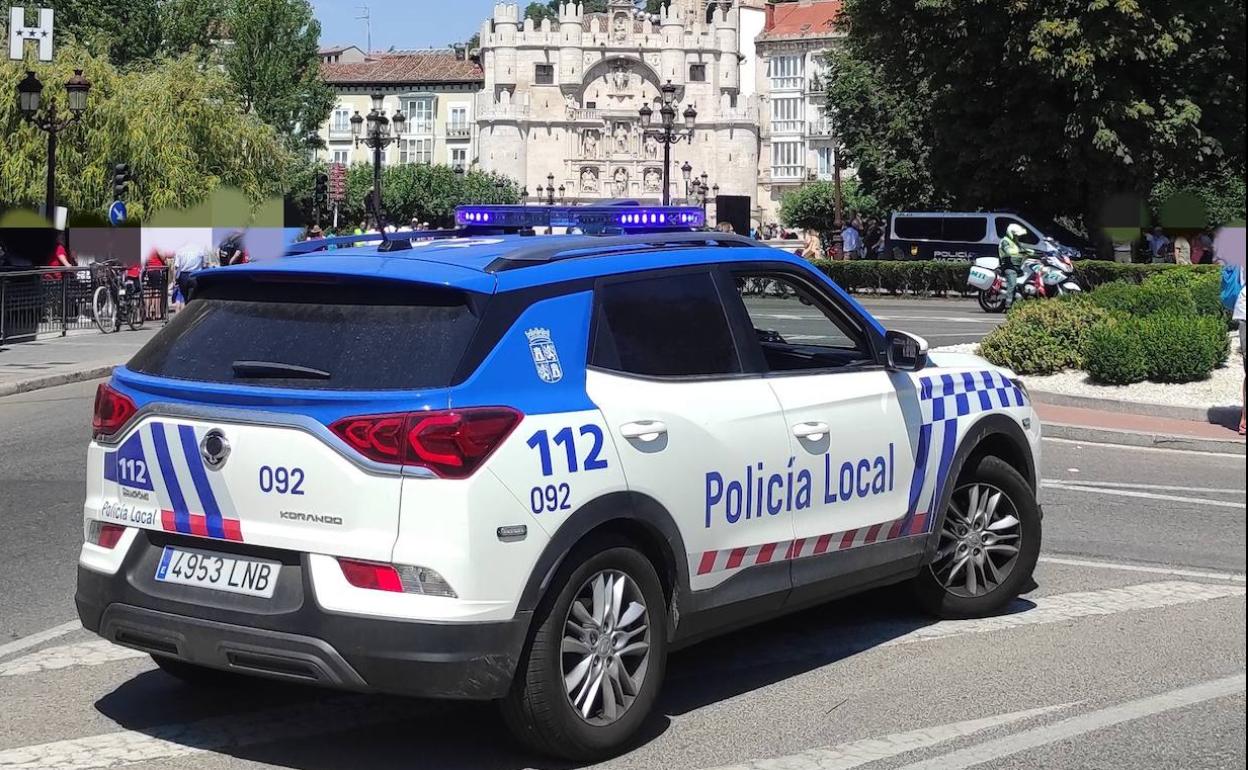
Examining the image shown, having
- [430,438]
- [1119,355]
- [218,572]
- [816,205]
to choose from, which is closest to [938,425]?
[430,438]

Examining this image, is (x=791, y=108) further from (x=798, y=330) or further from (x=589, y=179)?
(x=798, y=330)

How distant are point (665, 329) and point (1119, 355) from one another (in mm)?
11992

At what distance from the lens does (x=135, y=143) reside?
4528 cm

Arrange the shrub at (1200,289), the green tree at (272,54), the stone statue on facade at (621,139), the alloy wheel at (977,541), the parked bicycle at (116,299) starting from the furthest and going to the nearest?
1. the stone statue on facade at (621,139)
2. the green tree at (272,54)
3. the parked bicycle at (116,299)
4. the shrub at (1200,289)
5. the alloy wheel at (977,541)

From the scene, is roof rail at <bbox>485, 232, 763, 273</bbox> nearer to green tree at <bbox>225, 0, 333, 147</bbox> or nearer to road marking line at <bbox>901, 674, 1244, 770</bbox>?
road marking line at <bbox>901, 674, 1244, 770</bbox>

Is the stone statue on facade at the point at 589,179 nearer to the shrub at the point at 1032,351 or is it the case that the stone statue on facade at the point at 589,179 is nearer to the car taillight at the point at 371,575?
the shrub at the point at 1032,351

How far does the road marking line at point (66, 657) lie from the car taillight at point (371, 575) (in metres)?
1.88

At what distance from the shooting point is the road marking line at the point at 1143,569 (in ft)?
27.3

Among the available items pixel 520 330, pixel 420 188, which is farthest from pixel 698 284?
pixel 420 188

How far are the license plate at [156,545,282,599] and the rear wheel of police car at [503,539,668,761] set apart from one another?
85 cm

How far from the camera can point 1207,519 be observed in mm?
10250

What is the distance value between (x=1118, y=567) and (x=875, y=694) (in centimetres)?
297

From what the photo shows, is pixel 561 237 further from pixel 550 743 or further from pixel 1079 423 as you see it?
pixel 1079 423

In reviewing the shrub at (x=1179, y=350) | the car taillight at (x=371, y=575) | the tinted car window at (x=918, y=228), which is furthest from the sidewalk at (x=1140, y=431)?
the tinted car window at (x=918, y=228)
